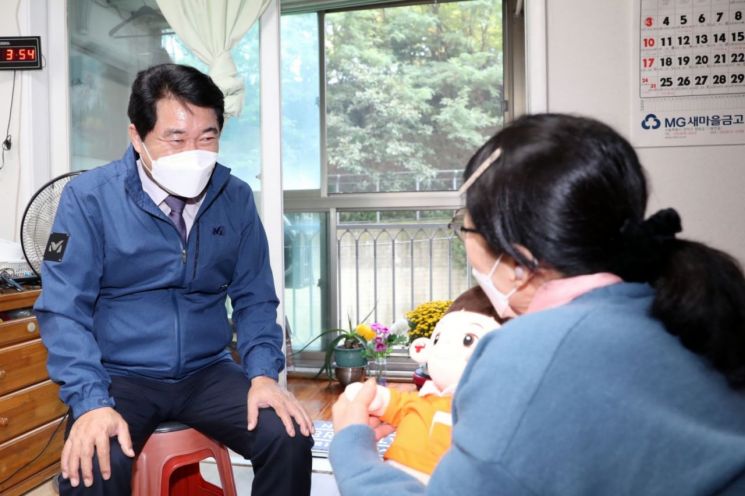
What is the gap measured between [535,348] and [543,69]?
164 centimetres

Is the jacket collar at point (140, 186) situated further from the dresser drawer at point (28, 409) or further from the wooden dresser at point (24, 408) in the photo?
the dresser drawer at point (28, 409)

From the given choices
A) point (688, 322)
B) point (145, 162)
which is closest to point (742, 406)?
point (688, 322)

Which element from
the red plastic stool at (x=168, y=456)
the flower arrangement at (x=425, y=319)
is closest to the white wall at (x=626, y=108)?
the flower arrangement at (x=425, y=319)

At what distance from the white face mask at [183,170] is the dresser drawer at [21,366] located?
90 centimetres

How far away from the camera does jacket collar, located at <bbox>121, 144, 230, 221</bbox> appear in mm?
1267

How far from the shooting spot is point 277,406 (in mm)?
1187

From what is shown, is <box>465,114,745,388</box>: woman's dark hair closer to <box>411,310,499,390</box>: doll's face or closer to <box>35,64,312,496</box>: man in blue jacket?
<box>411,310,499,390</box>: doll's face

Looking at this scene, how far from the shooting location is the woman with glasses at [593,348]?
1.66ft

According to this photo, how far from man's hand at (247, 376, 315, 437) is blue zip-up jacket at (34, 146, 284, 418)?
85 mm

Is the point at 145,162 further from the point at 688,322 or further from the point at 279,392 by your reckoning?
the point at 688,322

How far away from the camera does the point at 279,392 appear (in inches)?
48.7

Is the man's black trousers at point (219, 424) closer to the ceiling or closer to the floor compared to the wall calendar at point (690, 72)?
closer to the floor

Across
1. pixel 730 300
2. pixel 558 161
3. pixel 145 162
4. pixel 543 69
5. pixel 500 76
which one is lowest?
pixel 730 300

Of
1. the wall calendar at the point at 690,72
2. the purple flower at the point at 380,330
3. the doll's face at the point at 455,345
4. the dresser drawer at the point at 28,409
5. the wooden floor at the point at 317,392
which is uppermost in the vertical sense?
the wall calendar at the point at 690,72
